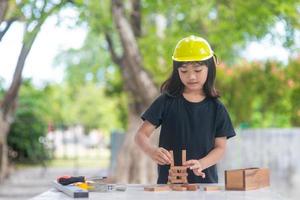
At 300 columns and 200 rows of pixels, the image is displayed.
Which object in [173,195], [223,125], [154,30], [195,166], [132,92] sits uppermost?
[154,30]

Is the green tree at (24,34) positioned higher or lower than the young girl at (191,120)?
higher

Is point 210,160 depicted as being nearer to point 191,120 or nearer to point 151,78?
point 191,120

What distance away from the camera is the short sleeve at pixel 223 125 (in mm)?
3506

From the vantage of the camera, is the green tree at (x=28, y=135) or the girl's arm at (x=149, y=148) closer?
the girl's arm at (x=149, y=148)

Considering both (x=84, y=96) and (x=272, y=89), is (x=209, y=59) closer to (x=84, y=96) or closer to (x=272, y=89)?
(x=272, y=89)

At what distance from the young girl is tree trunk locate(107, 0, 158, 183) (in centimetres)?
901

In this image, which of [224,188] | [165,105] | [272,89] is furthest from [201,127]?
[272,89]

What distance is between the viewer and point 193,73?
342 centimetres

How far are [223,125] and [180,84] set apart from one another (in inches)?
10.3

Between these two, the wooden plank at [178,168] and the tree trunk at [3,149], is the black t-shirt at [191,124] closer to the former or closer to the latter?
the wooden plank at [178,168]

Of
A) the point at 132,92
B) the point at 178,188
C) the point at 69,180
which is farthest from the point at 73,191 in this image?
the point at 132,92

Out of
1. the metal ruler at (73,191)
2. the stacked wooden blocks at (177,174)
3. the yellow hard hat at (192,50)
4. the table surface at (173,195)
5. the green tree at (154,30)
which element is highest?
the green tree at (154,30)

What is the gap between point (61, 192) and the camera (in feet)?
9.89

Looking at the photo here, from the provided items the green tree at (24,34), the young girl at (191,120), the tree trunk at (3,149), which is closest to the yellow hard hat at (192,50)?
the young girl at (191,120)
